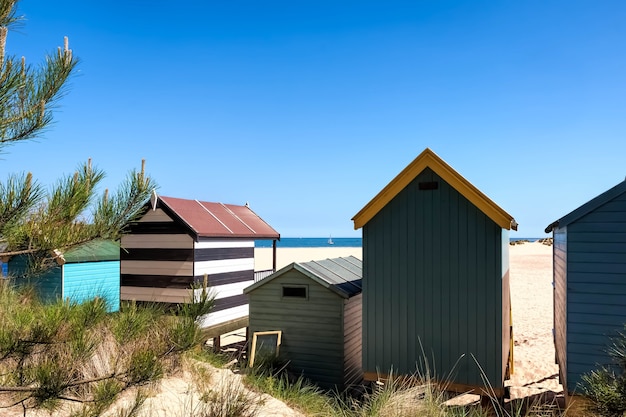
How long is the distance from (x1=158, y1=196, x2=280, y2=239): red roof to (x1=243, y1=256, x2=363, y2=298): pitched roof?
2.11 m

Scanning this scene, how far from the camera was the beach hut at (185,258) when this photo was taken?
12.3 meters

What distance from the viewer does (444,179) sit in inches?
376

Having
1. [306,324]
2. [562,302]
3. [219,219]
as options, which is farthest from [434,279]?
[219,219]

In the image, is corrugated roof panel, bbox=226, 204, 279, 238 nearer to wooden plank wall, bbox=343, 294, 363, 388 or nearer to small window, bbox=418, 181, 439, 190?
wooden plank wall, bbox=343, 294, 363, 388

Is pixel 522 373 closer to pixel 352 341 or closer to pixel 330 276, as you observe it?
pixel 352 341

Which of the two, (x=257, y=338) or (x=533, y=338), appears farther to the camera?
(x=533, y=338)

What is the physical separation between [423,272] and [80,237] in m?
6.93

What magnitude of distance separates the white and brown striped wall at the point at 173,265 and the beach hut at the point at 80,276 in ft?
3.19

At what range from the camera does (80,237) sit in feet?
16.2

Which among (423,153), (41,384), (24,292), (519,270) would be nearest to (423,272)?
(423,153)

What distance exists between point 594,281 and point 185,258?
931cm

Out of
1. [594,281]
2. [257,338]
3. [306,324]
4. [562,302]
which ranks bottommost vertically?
[257,338]

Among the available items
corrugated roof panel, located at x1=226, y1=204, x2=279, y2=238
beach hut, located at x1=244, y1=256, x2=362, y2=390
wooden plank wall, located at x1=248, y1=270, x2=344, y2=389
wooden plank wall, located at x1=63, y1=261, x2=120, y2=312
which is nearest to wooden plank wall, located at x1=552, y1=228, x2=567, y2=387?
beach hut, located at x1=244, y1=256, x2=362, y2=390

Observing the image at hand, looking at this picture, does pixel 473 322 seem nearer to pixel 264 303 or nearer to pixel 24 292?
pixel 264 303
